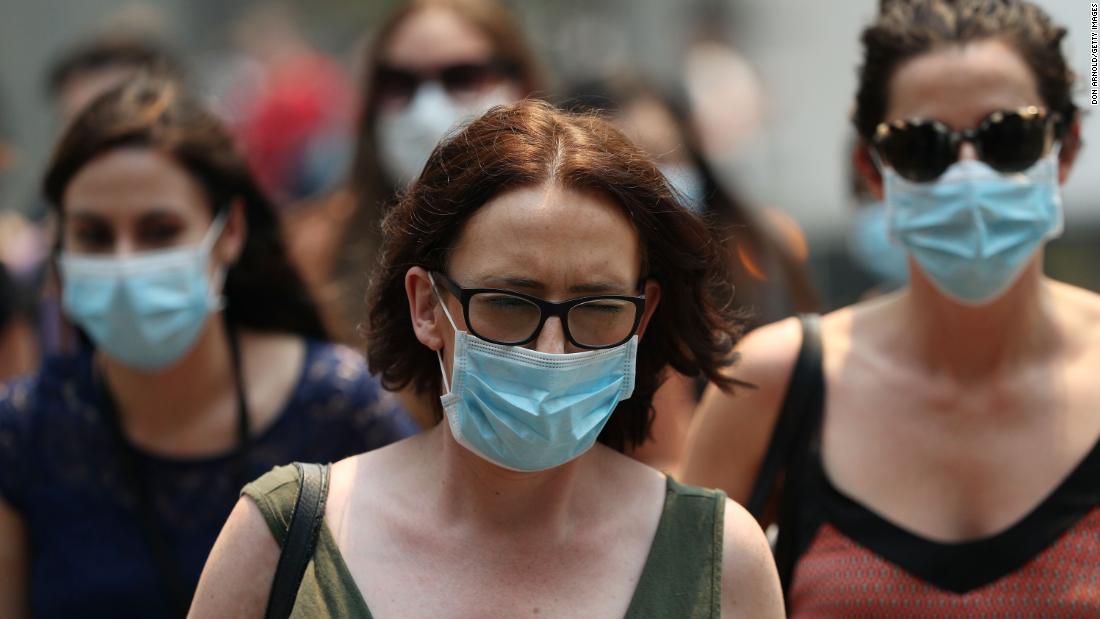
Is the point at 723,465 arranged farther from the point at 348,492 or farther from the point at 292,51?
the point at 292,51

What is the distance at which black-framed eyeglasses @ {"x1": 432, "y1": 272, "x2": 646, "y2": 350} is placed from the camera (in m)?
2.88

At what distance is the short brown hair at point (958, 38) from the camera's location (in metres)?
3.77

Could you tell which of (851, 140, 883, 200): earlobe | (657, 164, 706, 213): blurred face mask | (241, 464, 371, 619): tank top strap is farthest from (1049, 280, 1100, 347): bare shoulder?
(241, 464, 371, 619): tank top strap

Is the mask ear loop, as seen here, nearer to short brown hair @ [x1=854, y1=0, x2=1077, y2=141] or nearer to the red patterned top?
the red patterned top

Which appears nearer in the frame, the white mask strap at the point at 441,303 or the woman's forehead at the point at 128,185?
the white mask strap at the point at 441,303

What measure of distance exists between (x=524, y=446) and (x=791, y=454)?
0.95 metres

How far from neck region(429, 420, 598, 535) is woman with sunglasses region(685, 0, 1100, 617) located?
2.44 feet

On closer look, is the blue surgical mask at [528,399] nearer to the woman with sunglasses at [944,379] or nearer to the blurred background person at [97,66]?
the woman with sunglasses at [944,379]

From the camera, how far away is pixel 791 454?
3.71 m

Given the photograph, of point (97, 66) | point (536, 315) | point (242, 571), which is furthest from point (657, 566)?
point (97, 66)

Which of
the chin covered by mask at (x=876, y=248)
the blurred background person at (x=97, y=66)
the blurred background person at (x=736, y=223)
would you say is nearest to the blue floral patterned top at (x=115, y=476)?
the blurred background person at (x=736, y=223)

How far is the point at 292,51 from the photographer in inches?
545

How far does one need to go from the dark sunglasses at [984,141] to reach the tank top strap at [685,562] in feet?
3.48

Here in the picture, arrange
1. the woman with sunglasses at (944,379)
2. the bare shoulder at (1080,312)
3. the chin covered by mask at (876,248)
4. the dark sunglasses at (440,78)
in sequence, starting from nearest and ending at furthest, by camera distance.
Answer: the woman with sunglasses at (944,379), the bare shoulder at (1080,312), the dark sunglasses at (440,78), the chin covered by mask at (876,248)
